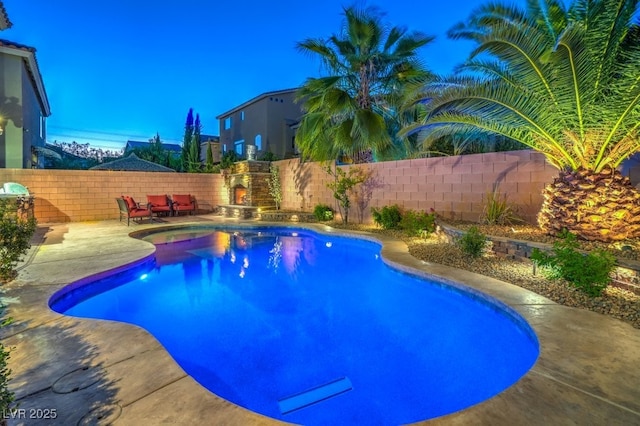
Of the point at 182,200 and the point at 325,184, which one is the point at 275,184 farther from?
the point at 182,200

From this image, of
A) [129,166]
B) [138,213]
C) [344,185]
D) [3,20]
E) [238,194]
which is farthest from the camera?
[129,166]

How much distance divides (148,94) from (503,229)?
8416 cm

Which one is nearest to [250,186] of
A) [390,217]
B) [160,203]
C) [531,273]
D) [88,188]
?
[160,203]

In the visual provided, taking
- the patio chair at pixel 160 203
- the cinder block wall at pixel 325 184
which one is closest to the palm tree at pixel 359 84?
the cinder block wall at pixel 325 184

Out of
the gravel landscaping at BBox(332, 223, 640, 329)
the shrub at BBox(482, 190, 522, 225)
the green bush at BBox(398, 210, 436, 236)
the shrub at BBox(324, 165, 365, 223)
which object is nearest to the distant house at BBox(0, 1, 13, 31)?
the shrub at BBox(324, 165, 365, 223)

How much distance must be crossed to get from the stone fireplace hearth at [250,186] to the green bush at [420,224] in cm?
699

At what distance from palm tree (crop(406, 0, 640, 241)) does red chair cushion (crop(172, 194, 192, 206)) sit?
36.4 feet

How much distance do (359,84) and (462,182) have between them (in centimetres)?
506

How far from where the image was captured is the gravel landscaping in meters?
3.62

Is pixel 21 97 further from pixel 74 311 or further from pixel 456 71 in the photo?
pixel 456 71

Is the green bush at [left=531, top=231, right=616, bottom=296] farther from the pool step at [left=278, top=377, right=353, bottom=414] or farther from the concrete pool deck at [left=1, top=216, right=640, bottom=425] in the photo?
the pool step at [left=278, top=377, right=353, bottom=414]

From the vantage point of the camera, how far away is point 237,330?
4.02 metres

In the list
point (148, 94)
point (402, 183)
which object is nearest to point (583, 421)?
point (402, 183)

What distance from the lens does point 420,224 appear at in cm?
808
